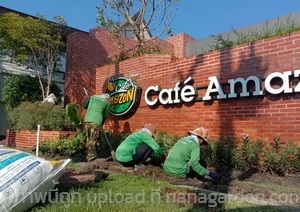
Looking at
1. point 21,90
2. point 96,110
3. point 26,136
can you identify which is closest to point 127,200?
point 96,110

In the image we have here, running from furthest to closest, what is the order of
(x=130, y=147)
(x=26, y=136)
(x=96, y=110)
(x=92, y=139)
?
(x=26, y=136)
(x=96, y=110)
(x=92, y=139)
(x=130, y=147)

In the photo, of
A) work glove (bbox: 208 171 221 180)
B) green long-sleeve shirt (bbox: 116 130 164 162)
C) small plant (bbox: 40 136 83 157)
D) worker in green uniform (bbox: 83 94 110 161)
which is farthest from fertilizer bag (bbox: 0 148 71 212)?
small plant (bbox: 40 136 83 157)

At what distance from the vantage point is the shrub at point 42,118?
9898 mm

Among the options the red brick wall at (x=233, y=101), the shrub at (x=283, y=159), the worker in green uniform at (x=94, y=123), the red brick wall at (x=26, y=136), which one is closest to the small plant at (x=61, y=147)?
the red brick wall at (x=26, y=136)

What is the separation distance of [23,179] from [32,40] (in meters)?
9.20

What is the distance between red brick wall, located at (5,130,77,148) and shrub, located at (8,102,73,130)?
0.23 m

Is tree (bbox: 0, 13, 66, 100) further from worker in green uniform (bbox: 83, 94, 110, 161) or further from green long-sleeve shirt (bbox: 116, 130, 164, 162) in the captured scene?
green long-sleeve shirt (bbox: 116, 130, 164, 162)

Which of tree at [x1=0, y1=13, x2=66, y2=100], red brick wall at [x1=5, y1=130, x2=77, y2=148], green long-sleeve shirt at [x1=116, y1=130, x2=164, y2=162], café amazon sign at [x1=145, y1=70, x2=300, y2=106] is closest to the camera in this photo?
café amazon sign at [x1=145, y1=70, x2=300, y2=106]

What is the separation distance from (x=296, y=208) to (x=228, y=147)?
236cm

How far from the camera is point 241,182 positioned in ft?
16.2

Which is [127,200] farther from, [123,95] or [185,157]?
[123,95]

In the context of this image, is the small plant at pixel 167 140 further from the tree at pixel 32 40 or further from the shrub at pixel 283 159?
the tree at pixel 32 40

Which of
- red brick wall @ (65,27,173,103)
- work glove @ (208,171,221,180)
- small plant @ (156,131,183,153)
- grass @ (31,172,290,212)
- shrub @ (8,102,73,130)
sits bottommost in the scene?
grass @ (31,172,290,212)

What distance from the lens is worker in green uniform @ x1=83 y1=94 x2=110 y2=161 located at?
742 centimetres
